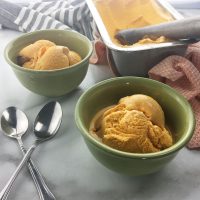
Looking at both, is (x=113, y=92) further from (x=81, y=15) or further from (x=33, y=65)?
(x=81, y=15)

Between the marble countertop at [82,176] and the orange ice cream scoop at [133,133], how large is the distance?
0.14 feet

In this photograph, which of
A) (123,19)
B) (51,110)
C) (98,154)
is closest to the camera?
(98,154)

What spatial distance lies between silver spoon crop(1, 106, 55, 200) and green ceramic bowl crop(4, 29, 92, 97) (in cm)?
5

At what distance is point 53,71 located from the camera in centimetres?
42

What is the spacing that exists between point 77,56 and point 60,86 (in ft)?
0.20

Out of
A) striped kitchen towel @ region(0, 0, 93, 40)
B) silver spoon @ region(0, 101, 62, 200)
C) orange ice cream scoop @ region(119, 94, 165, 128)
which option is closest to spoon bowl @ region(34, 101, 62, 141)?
silver spoon @ region(0, 101, 62, 200)

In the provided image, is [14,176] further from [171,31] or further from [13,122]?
[171,31]

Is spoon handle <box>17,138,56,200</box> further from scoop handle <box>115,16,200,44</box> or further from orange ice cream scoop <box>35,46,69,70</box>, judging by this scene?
scoop handle <box>115,16,200,44</box>

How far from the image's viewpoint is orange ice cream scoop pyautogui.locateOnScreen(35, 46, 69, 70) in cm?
43

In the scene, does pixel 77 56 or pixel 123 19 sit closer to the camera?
pixel 77 56

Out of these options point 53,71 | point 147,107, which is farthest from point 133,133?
point 53,71

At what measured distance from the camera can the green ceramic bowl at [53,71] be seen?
43cm

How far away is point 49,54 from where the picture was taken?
44 centimetres

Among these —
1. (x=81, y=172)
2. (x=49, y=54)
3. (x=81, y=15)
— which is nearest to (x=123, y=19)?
(x=81, y=15)
